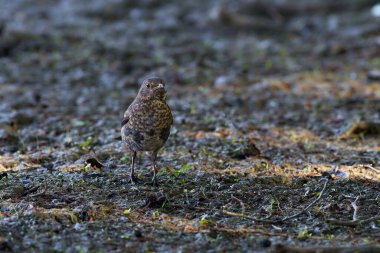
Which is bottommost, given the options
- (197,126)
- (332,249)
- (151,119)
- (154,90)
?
(197,126)

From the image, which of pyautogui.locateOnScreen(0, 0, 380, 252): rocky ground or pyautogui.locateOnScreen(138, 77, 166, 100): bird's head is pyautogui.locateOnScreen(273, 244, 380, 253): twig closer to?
pyautogui.locateOnScreen(0, 0, 380, 252): rocky ground

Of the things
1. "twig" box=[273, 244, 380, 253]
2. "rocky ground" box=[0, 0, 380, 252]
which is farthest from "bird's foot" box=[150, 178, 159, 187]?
"twig" box=[273, 244, 380, 253]

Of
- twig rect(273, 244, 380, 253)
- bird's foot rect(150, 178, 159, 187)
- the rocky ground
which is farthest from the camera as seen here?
bird's foot rect(150, 178, 159, 187)

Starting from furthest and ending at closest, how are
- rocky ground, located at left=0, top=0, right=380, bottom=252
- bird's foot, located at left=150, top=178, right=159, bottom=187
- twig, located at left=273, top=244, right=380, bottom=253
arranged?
bird's foot, located at left=150, top=178, right=159, bottom=187
rocky ground, located at left=0, top=0, right=380, bottom=252
twig, located at left=273, top=244, right=380, bottom=253

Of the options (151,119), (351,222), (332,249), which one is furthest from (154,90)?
(332,249)

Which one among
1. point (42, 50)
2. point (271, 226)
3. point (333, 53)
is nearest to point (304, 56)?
point (333, 53)

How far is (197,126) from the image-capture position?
891 centimetres

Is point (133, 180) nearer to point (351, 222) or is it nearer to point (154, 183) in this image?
point (154, 183)

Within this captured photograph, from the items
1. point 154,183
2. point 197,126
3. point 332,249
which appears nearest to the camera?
point 332,249

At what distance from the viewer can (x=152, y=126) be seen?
649 centimetres

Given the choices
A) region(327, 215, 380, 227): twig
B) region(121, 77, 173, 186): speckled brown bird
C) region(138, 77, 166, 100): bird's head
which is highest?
region(138, 77, 166, 100): bird's head

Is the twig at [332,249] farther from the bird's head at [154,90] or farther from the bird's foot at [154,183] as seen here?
the bird's head at [154,90]

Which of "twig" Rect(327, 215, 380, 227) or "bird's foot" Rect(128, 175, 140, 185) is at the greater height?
"bird's foot" Rect(128, 175, 140, 185)

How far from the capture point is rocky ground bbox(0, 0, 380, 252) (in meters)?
5.32
